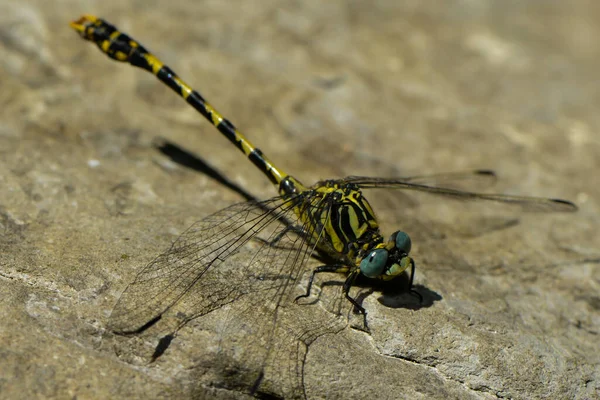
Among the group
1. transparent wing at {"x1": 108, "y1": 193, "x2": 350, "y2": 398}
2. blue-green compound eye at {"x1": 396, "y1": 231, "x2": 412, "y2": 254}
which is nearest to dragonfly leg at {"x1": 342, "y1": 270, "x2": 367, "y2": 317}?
transparent wing at {"x1": 108, "y1": 193, "x2": 350, "y2": 398}

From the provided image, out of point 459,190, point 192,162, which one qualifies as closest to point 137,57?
point 192,162

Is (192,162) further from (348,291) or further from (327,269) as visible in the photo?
(348,291)

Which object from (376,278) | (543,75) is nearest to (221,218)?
(376,278)

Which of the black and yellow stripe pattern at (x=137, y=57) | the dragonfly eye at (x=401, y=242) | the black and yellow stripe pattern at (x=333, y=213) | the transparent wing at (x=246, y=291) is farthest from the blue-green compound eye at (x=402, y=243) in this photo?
the black and yellow stripe pattern at (x=137, y=57)

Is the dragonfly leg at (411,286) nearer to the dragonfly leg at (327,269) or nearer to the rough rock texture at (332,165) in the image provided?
the rough rock texture at (332,165)

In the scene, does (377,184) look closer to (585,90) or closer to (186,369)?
(186,369)
